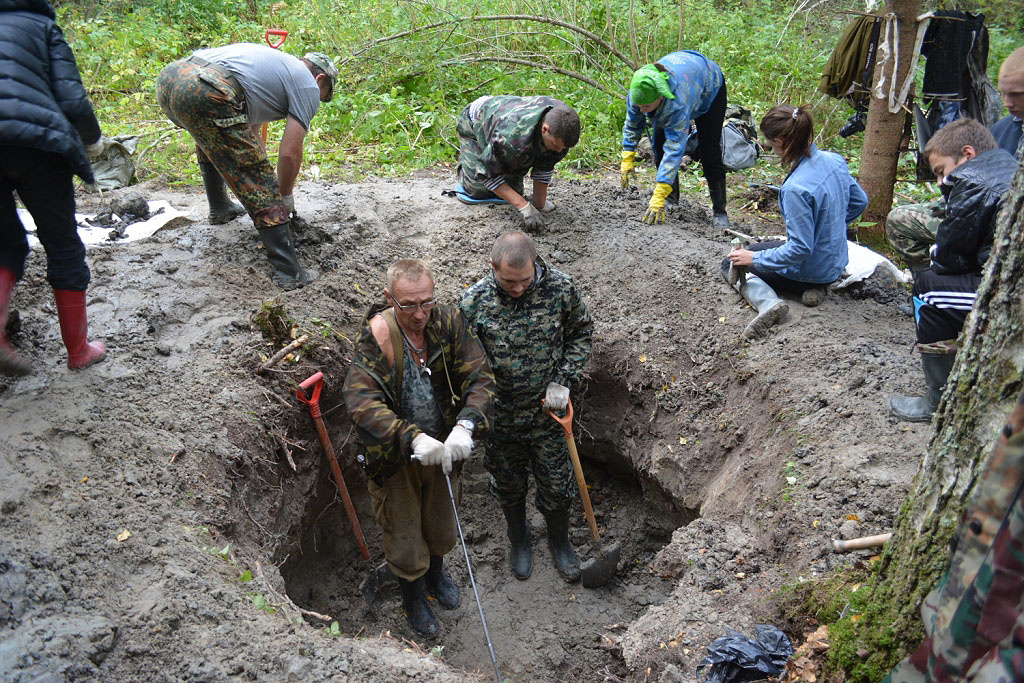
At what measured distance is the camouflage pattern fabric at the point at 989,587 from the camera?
4.04ft

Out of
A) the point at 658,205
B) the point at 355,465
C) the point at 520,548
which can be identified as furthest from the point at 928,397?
the point at 355,465

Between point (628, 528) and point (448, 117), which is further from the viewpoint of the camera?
point (448, 117)

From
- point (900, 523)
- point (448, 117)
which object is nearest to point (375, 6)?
point (448, 117)

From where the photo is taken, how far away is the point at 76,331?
3627mm

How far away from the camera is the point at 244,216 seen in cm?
547

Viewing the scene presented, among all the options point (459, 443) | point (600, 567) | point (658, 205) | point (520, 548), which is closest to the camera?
point (459, 443)

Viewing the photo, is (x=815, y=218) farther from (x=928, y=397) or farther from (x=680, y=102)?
(x=680, y=102)

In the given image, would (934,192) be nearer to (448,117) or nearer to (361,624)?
(448,117)

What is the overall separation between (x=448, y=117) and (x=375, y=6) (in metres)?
2.86

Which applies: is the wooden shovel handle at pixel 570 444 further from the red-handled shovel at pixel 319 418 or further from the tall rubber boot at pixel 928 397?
the tall rubber boot at pixel 928 397

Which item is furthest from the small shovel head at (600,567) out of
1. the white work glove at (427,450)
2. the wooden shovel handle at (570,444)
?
the white work glove at (427,450)

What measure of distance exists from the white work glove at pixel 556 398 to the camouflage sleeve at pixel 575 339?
0.07 metres

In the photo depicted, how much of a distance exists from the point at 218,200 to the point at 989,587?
533cm

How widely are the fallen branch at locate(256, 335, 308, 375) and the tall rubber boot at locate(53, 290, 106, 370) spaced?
86 centimetres
